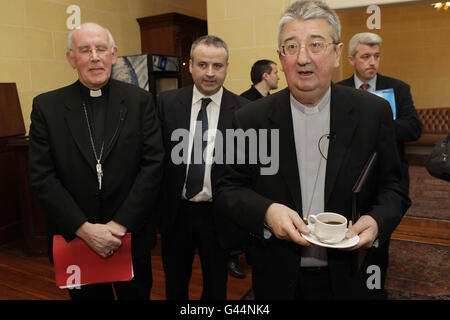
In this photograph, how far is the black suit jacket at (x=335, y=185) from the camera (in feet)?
4.18

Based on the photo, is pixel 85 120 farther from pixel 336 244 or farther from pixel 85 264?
pixel 336 244

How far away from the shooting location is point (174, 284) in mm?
2264

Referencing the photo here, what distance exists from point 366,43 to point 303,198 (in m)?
1.65

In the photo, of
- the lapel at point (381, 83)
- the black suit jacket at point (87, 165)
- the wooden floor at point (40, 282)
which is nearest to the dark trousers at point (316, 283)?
the black suit jacket at point (87, 165)

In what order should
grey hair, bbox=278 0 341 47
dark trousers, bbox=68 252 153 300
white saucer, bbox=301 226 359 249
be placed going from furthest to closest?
dark trousers, bbox=68 252 153 300
grey hair, bbox=278 0 341 47
white saucer, bbox=301 226 359 249

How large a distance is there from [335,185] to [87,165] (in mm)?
1154

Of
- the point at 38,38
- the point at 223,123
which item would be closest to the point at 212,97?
the point at 223,123

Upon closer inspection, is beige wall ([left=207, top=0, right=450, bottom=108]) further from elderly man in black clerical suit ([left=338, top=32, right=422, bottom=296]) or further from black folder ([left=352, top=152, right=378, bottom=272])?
black folder ([left=352, top=152, right=378, bottom=272])

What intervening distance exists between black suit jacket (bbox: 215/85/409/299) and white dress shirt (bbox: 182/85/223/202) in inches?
28.9

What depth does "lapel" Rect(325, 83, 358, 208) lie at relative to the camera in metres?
1.27

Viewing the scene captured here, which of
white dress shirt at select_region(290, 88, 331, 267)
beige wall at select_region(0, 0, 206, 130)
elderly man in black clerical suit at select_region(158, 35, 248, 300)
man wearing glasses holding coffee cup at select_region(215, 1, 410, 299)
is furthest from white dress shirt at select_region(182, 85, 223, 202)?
beige wall at select_region(0, 0, 206, 130)

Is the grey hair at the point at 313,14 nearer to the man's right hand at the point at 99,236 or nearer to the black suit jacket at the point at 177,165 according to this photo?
the black suit jacket at the point at 177,165

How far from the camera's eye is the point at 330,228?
1.10 meters
